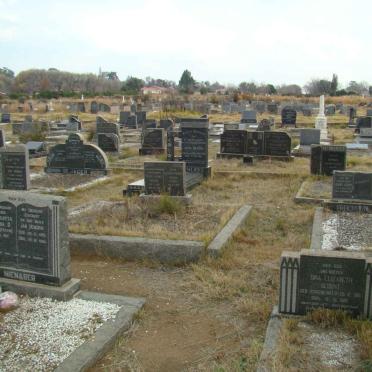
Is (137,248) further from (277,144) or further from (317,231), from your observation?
(277,144)

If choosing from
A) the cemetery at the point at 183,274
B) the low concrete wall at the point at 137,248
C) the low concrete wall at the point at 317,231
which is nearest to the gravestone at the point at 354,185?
the cemetery at the point at 183,274

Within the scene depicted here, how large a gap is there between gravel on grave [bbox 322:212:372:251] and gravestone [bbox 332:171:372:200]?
469 mm

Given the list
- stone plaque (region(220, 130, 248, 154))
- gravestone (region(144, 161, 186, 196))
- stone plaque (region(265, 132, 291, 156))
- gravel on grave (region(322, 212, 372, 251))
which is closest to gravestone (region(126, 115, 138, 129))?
stone plaque (region(220, 130, 248, 154))

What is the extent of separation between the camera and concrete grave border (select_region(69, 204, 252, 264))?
22.2 ft

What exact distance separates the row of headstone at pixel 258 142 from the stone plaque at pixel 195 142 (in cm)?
362

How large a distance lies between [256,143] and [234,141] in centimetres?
76

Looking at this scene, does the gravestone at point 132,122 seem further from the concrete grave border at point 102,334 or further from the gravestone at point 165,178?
the concrete grave border at point 102,334

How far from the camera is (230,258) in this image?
6703 millimetres

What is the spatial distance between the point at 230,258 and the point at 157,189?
387 centimetres

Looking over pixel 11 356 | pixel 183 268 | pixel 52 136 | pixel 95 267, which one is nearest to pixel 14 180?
pixel 95 267

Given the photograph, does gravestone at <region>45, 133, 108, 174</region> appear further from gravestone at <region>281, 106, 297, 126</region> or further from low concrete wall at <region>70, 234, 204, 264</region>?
gravestone at <region>281, 106, 297, 126</region>

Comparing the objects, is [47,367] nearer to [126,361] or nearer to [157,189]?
[126,361]

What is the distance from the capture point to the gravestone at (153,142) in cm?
1828

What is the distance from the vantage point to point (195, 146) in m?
13.3
